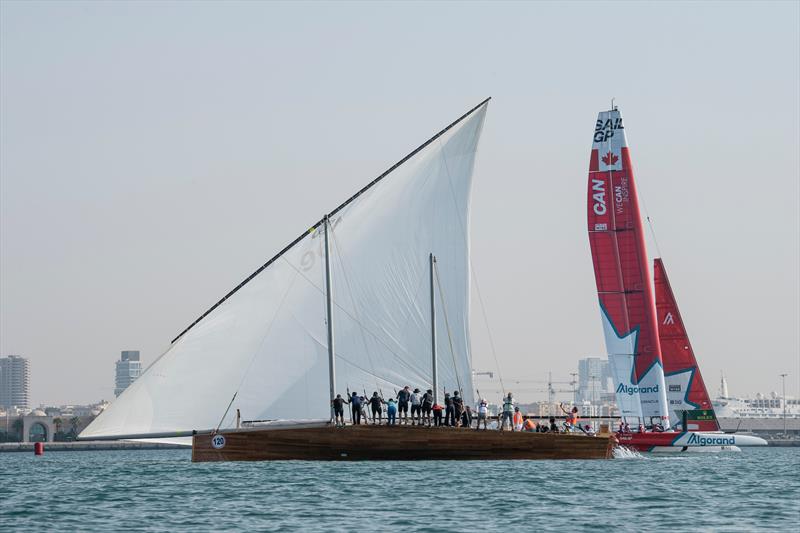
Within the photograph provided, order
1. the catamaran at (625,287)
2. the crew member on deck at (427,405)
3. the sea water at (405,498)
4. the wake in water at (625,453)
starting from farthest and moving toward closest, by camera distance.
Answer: the catamaran at (625,287)
the wake in water at (625,453)
the crew member on deck at (427,405)
the sea water at (405,498)

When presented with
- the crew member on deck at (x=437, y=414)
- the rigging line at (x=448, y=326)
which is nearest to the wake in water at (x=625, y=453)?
the rigging line at (x=448, y=326)

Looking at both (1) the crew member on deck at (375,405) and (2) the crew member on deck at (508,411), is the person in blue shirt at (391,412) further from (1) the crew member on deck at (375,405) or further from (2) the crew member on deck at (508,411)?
(2) the crew member on deck at (508,411)

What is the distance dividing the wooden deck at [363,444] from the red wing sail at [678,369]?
28.8m

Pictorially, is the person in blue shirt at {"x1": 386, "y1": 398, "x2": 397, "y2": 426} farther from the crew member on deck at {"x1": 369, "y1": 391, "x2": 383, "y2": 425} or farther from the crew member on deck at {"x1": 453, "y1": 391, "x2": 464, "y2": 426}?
the crew member on deck at {"x1": 453, "y1": 391, "x2": 464, "y2": 426}

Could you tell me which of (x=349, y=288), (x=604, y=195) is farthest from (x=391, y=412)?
(x=604, y=195)

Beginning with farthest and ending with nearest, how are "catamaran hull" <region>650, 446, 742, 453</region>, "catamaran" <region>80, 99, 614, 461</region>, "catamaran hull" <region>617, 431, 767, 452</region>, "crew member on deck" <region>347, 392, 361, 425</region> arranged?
1. "catamaran hull" <region>650, 446, 742, 453</region>
2. "catamaran hull" <region>617, 431, 767, 452</region>
3. "crew member on deck" <region>347, 392, 361, 425</region>
4. "catamaran" <region>80, 99, 614, 461</region>

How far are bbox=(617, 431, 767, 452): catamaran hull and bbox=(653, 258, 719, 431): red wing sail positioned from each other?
384cm

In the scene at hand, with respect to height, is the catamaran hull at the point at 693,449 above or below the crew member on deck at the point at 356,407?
below

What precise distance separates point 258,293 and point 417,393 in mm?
7147

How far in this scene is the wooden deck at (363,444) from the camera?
175 feet

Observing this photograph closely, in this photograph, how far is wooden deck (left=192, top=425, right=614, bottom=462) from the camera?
5347 cm

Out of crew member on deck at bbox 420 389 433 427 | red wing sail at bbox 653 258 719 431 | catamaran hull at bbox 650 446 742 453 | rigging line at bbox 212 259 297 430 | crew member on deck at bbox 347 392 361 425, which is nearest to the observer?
rigging line at bbox 212 259 297 430

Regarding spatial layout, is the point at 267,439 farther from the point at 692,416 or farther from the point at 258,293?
the point at 692,416

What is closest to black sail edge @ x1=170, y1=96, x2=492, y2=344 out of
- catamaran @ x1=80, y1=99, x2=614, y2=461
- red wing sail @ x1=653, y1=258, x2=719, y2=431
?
catamaran @ x1=80, y1=99, x2=614, y2=461
